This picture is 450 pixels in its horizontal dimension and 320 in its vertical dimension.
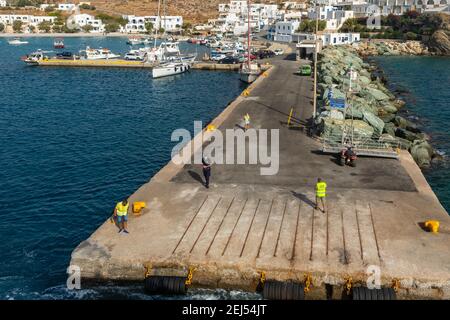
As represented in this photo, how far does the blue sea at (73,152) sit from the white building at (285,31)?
183ft

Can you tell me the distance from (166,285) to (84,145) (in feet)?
101

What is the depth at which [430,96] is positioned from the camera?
71.3 m

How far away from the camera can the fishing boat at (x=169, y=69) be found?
89688 mm

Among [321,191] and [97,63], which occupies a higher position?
[97,63]

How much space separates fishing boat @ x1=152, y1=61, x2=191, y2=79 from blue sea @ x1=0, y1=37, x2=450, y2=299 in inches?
63.8

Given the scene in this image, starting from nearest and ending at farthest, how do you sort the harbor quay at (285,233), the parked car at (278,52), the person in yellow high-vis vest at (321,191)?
the harbor quay at (285,233) < the person in yellow high-vis vest at (321,191) < the parked car at (278,52)

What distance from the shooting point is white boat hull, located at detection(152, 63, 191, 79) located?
8969cm

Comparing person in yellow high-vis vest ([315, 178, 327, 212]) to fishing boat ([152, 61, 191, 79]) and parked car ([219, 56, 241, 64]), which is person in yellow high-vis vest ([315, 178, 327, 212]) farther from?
parked car ([219, 56, 241, 64])

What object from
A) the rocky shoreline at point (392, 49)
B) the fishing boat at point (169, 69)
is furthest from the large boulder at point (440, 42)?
the fishing boat at point (169, 69)

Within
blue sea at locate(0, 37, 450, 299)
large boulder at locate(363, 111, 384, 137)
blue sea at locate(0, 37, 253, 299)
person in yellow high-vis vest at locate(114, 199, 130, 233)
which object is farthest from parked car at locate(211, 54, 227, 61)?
person in yellow high-vis vest at locate(114, 199, 130, 233)

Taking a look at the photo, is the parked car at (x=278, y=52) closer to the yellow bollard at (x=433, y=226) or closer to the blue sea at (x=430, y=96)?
the blue sea at (x=430, y=96)

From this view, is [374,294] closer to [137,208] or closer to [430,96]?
[137,208]

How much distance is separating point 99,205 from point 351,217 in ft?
59.3

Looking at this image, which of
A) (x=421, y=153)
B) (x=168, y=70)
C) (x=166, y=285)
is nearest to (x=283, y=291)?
(x=166, y=285)
